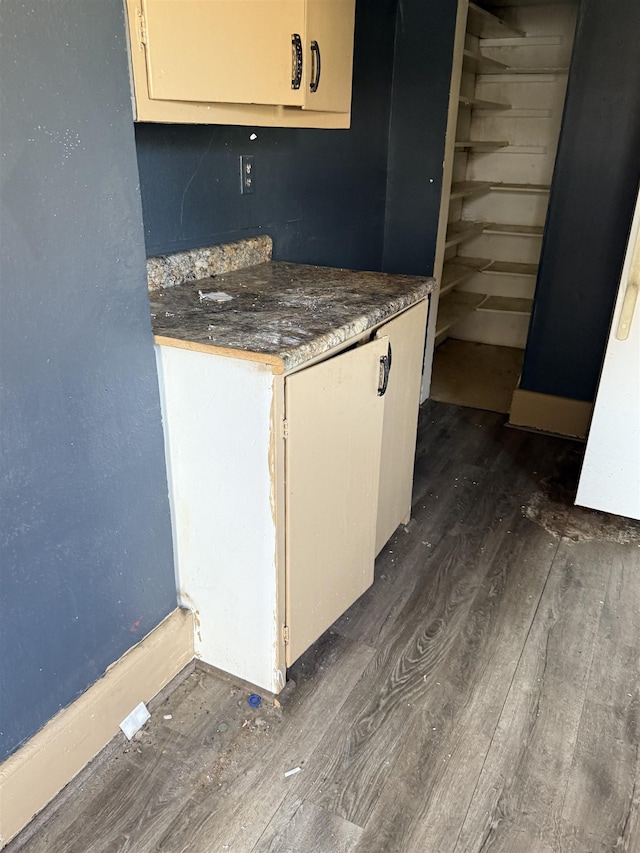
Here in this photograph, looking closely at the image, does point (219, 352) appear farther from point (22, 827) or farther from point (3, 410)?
point (22, 827)

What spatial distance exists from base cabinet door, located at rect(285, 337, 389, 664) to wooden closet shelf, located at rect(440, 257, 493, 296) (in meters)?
2.04

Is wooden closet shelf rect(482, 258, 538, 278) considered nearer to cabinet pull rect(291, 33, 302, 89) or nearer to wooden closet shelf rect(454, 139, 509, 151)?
wooden closet shelf rect(454, 139, 509, 151)

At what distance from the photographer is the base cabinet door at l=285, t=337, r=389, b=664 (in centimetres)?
141

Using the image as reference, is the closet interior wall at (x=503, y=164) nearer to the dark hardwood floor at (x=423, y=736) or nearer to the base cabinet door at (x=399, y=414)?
the base cabinet door at (x=399, y=414)

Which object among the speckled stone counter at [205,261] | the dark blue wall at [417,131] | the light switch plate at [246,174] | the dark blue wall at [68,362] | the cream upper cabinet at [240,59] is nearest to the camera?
the dark blue wall at [68,362]

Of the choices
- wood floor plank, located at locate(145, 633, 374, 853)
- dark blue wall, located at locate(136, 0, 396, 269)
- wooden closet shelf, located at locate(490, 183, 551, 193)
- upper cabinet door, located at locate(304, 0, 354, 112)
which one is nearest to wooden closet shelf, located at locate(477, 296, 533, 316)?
wooden closet shelf, located at locate(490, 183, 551, 193)

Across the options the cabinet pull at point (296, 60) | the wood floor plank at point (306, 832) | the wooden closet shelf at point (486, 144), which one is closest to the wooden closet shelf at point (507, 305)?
the wooden closet shelf at point (486, 144)

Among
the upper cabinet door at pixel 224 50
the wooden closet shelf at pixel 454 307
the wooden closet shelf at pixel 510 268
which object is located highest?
the upper cabinet door at pixel 224 50

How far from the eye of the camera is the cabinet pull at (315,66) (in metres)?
1.64

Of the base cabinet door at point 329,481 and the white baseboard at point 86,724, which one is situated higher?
the base cabinet door at point 329,481

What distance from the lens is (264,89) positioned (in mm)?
1486

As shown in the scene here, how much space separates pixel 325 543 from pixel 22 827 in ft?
2.86

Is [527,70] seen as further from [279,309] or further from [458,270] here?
[279,309]

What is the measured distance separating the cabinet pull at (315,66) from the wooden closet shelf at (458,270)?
1.95 metres
